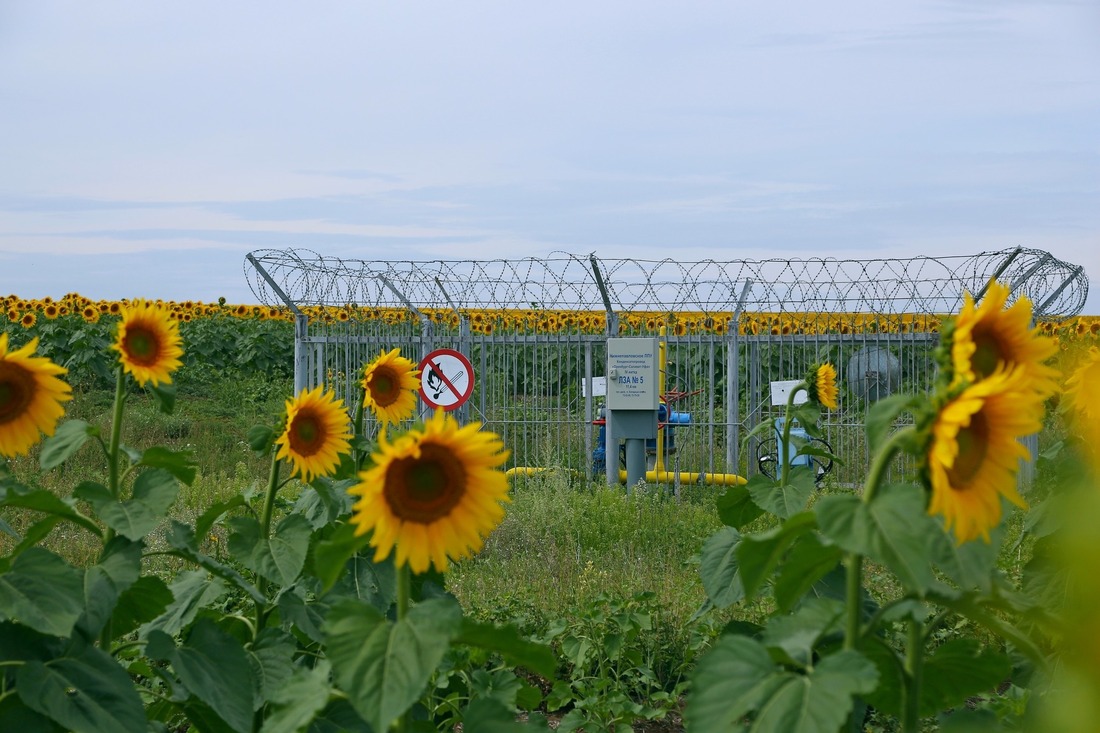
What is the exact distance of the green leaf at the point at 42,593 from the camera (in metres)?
2.12

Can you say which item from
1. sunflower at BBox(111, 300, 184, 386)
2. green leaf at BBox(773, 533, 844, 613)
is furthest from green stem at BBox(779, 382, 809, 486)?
sunflower at BBox(111, 300, 184, 386)

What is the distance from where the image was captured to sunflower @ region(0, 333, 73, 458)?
2531 mm

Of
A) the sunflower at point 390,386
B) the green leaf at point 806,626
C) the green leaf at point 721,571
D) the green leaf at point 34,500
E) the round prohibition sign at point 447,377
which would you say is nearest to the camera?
the green leaf at point 806,626

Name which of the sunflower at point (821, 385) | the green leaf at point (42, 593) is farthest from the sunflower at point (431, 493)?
the sunflower at point (821, 385)

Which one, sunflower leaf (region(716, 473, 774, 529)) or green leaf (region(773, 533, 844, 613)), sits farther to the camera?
sunflower leaf (region(716, 473, 774, 529))

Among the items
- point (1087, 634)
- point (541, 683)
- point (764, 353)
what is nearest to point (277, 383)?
point (764, 353)

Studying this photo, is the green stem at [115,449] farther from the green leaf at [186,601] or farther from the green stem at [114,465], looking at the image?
the green leaf at [186,601]

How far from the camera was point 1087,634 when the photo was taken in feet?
1.61

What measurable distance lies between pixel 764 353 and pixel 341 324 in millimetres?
8383

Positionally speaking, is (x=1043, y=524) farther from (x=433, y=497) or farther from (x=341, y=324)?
(x=341, y=324)

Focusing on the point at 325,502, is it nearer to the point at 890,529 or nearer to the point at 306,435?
the point at 306,435

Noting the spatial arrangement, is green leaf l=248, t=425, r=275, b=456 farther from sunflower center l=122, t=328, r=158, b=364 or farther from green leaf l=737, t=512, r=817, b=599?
green leaf l=737, t=512, r=817, b=599

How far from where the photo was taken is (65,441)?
2.57 meters

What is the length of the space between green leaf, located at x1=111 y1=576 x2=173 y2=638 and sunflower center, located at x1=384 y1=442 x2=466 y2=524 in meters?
1.15
